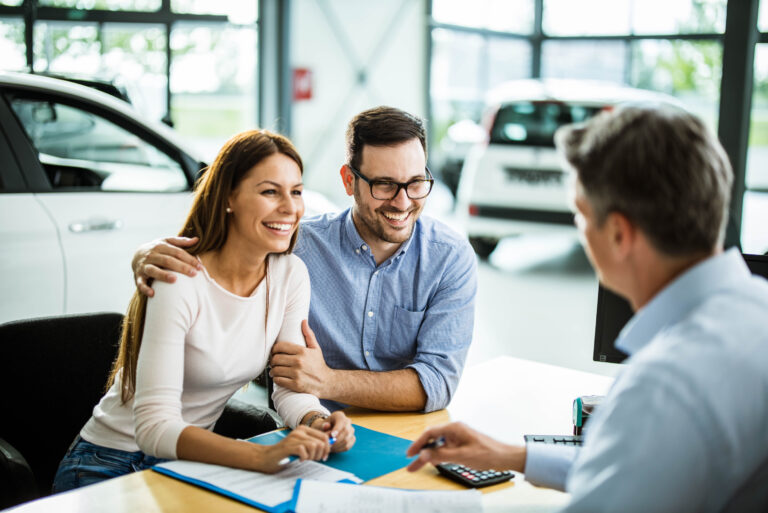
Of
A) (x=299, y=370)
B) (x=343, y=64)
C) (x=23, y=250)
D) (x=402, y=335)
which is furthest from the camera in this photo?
(x=343, y=64)

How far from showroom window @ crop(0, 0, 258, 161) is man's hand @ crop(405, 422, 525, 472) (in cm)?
580

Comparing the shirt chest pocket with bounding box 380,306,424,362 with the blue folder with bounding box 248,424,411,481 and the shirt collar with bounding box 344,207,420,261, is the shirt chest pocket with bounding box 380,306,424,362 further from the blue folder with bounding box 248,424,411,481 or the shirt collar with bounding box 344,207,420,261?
the blue folder with bounding box 248,424,411,481

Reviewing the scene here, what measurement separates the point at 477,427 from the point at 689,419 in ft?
3.34

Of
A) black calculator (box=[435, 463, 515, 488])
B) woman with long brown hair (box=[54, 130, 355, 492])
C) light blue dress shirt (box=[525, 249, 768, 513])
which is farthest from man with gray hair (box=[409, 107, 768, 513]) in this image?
woman with long brown hair (box=[54, 130, 355, 492])

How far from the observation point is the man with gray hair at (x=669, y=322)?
956 millimetres

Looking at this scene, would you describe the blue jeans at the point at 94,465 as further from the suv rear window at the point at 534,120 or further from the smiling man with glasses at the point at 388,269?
the suv rear window at the point at 534,120

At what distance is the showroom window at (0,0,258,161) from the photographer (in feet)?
24.7

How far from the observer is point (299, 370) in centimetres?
198

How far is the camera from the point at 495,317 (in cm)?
588

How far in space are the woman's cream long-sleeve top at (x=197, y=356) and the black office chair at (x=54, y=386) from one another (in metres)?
0.17

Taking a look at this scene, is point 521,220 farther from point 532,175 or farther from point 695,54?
point 695,54

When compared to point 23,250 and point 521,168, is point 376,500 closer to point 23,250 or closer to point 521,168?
point 23,250

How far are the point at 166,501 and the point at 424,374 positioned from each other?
79 centimetres

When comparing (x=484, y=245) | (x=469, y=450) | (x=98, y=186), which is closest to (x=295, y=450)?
(x=469, y=450)
